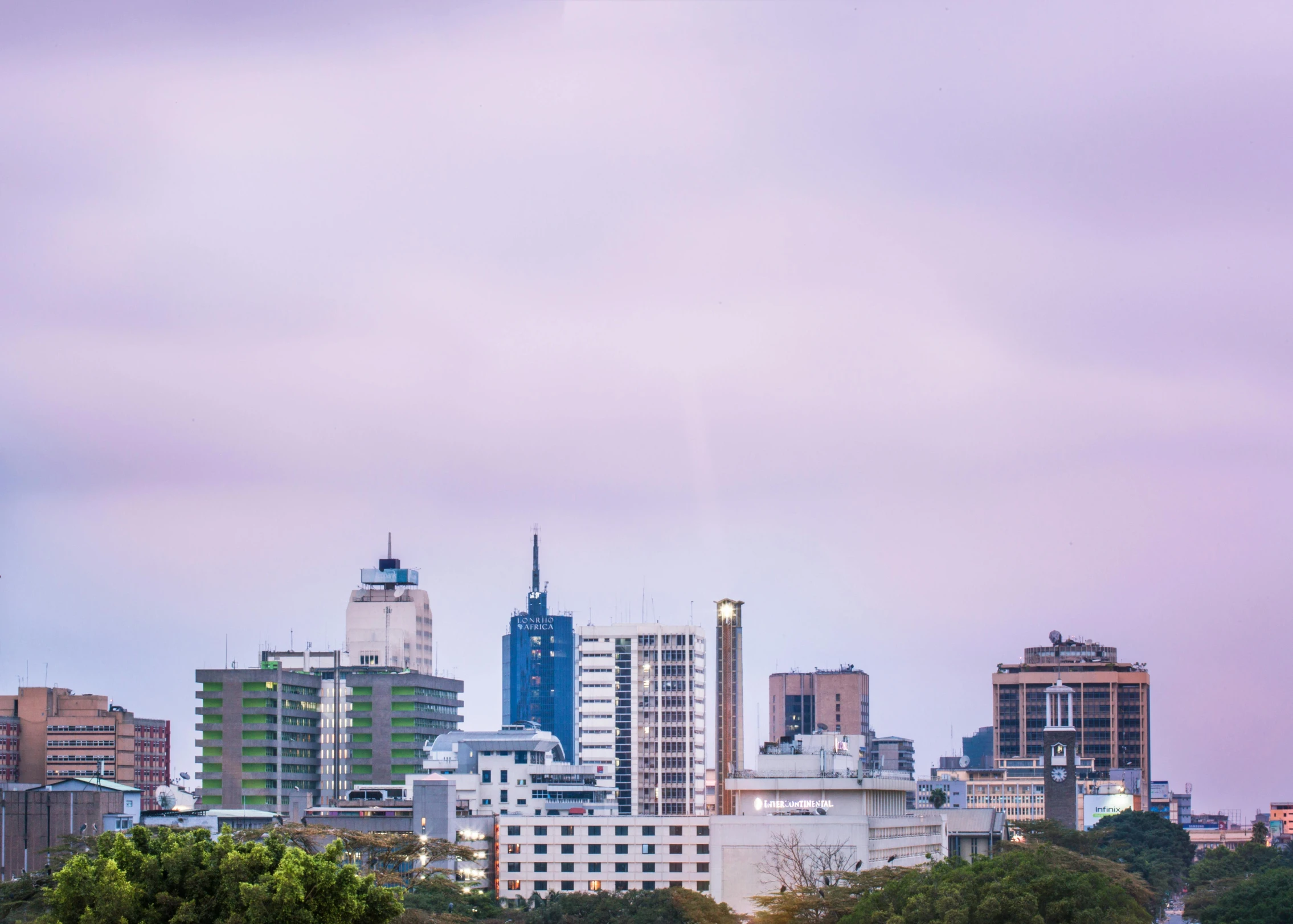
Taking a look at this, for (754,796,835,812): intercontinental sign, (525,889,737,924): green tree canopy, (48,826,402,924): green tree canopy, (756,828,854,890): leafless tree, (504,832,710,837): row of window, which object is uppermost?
(48,826,402,924): green tree canopy

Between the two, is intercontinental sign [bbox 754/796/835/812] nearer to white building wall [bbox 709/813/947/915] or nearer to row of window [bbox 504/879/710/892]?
white building wall [bbox 709/813/947/915]

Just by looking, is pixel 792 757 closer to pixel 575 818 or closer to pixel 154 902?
pixel 575 818

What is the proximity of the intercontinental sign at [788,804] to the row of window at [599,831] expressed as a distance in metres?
4.80

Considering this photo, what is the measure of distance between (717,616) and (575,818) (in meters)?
42.6

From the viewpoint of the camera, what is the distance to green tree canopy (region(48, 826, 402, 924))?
50.0 meters

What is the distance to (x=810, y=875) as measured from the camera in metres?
145

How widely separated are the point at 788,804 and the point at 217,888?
107m

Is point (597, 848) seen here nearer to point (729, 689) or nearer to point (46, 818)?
point (729, 689)

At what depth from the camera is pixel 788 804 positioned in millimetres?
156000

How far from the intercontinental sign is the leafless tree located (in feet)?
17.5

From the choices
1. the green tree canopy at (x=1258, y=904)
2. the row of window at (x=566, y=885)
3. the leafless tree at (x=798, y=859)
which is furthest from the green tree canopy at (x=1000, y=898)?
the row of window at (x=566, y=885)

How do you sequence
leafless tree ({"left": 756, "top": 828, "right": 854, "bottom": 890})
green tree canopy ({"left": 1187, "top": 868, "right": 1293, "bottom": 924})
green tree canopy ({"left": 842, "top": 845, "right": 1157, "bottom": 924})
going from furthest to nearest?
leafless tree ({"left": 756, "top": 828, "right": 854, "bottom": 890}) → green tree canopy ({"left": 1187, "top": 868, "right": 1293, "bottom": 924}) → green tree canopy ({"left": 842, "top": 845, "right": 1157, "bottom": 924})

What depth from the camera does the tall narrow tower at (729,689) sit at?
7534 inches

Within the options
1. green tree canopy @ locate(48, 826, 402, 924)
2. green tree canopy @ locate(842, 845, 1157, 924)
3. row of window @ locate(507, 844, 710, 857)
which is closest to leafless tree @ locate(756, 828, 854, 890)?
row of window @ locate(507, 844, 710, 857)
